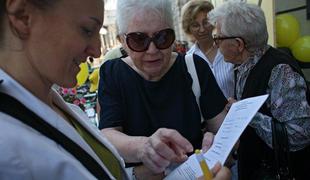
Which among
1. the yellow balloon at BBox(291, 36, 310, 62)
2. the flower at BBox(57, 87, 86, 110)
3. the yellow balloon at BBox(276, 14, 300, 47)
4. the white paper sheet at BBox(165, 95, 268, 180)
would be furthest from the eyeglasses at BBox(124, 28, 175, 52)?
the flower at BBox(57, 87, 86, 110)

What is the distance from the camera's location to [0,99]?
0.60 m

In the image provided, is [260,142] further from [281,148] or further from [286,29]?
[286,29]

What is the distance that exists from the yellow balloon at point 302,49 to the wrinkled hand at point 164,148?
2.35 m

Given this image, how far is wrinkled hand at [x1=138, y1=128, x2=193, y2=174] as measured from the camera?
1032 millimetres

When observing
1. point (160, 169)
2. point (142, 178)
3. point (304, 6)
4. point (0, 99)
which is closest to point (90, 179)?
point (0, 99)

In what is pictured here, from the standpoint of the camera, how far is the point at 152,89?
1.38m

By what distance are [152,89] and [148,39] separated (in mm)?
217

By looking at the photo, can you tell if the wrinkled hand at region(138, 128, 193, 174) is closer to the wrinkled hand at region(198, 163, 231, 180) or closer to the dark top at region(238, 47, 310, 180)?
the wrinkled hand at region(198, 163, 231, 180)

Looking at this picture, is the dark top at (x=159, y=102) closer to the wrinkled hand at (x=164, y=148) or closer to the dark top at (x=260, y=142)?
the wrinkled hand at (x=164, y=148)

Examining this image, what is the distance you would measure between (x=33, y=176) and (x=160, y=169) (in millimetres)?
587

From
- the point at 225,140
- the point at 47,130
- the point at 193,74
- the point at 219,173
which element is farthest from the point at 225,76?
the point at 47,130

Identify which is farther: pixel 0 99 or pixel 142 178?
pixel 142 178

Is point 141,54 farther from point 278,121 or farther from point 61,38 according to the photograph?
point 278,121

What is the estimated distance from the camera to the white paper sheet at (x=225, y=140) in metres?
1.00
